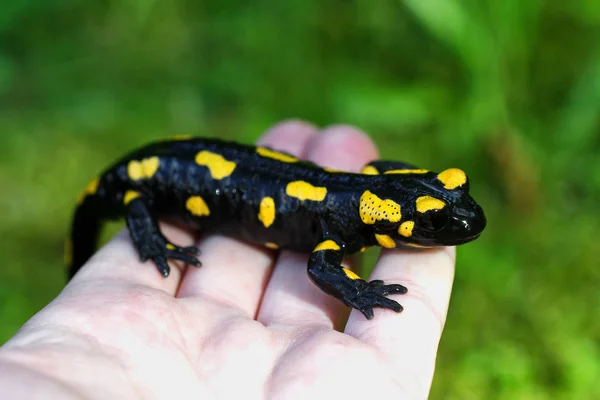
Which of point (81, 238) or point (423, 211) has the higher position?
point (423, 211)

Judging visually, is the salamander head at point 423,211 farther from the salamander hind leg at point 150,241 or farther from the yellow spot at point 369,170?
the salamander hind leg at point 150,241

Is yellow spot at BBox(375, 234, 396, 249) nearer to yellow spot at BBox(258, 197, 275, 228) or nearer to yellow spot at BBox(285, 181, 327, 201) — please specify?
yellow spot at BBox(285, 181, 327, 201)

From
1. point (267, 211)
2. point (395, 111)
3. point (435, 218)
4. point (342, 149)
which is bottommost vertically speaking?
point (267, 211)

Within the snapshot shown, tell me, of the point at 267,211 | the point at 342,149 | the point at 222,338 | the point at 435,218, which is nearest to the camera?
the point at 222,338

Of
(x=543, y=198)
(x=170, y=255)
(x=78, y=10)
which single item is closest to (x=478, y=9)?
(x=543, y=198)

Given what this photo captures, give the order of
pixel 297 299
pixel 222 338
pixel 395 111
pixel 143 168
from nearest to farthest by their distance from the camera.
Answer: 1. pixel 222 338
2. pixel 297 299
3. pixel 143 168
4. pixel 395 111

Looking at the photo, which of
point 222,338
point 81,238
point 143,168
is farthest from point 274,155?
point 81,238

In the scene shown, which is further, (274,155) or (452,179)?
(274,155)

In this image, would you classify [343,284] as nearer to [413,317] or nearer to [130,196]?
[413,317]
